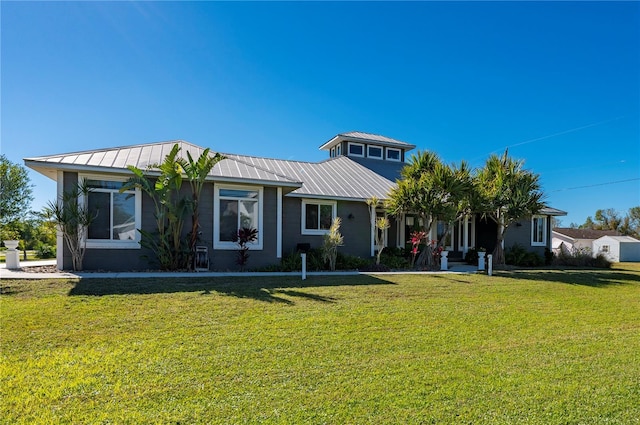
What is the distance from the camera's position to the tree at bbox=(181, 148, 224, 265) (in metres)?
10.4

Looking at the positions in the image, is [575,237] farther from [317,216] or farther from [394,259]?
[317,216]

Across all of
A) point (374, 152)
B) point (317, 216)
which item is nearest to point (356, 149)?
point (374, 152)

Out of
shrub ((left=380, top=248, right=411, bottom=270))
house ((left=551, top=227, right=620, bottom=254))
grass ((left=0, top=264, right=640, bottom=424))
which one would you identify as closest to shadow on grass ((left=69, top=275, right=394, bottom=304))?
grass ((left=0, top=264, right=640, bottom=424))

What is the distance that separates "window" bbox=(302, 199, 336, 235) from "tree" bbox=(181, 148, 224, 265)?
4931 millimetres

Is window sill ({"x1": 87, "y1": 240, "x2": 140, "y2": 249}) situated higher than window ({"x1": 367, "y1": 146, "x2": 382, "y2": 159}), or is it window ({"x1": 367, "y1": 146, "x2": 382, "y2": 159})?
window ({"x1": 367, "y1": 146, "x2": 382, "y2": 159})

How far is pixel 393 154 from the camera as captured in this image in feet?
77.0

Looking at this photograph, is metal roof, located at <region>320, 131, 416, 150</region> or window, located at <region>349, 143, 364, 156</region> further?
window, located at <region>349, 143, 364, 156</region>

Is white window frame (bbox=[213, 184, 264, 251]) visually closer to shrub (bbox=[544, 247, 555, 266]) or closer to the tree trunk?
the tree trunk

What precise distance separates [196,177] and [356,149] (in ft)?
45.0

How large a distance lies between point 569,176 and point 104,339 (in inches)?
1674

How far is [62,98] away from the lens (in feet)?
35.1

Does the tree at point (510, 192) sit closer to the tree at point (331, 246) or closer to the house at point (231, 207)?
the house at point (231, 207)

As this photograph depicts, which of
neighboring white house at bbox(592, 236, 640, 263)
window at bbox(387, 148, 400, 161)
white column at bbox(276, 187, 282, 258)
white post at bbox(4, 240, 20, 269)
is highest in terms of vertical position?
window at bbox(387, 148, 400, 161)

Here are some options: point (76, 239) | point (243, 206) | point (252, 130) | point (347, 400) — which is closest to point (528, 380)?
point (347, 400)
